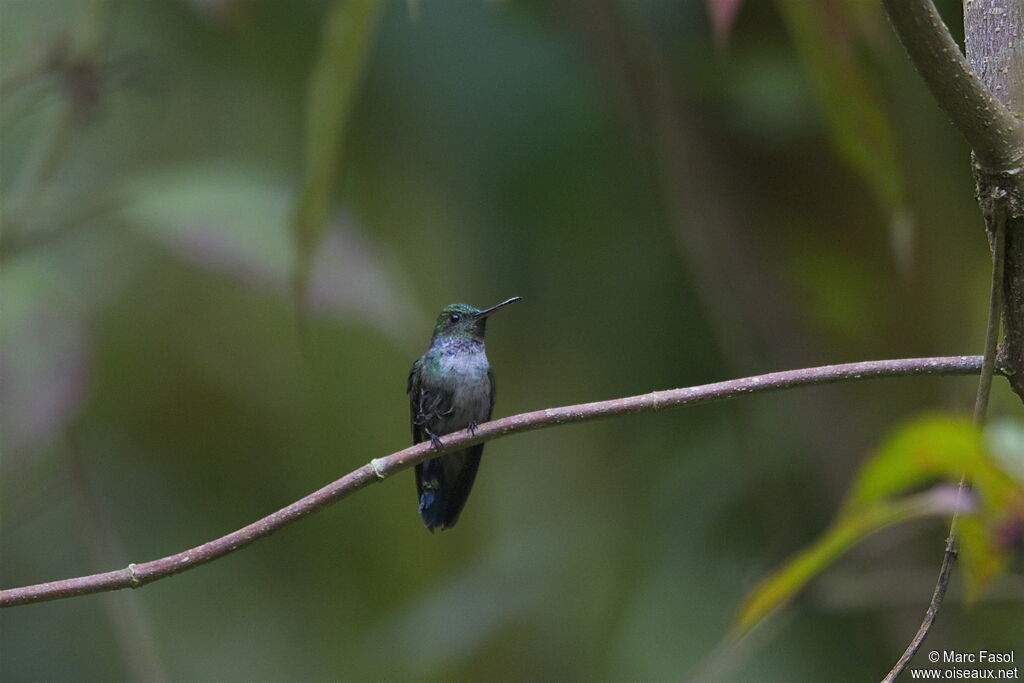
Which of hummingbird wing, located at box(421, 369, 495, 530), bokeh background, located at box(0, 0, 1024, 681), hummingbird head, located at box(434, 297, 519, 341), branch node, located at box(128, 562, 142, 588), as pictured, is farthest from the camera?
hummingbird head, located at box(434, 297, 519, 341)

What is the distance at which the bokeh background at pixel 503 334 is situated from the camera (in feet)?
10.7

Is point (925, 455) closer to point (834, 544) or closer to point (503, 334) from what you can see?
point (834, 544)

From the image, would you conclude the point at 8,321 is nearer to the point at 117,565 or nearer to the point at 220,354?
the point at 117,565

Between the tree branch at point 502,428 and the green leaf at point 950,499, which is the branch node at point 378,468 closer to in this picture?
the tree branch at point 502,428

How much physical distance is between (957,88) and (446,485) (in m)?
2.14

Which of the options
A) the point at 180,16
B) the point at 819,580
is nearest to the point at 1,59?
the point at 180,16

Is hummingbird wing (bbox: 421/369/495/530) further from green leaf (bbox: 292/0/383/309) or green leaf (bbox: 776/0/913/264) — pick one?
green leaf (bbox: 776/0/913/264)

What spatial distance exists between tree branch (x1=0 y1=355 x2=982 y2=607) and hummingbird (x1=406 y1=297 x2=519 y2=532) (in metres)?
1.44

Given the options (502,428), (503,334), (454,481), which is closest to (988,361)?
(502,428)

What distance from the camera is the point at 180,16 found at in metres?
4.27

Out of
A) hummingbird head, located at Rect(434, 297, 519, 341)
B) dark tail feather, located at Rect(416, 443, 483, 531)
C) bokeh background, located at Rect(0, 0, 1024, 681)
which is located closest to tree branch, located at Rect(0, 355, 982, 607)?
dark tail feather, located at Rect(416, 443, 483, 531)

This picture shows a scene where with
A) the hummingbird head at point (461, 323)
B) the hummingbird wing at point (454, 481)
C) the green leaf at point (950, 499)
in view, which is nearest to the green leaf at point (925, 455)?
the green leaf at point (950, 499)

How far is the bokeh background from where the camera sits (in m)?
3.28

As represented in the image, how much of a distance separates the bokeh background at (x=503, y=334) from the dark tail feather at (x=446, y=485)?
0.36m
